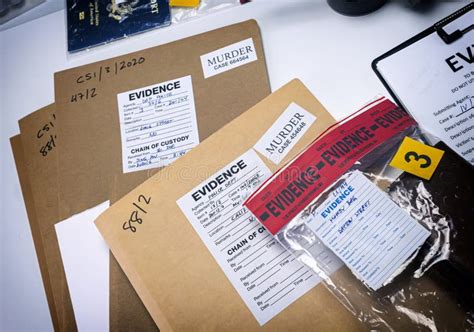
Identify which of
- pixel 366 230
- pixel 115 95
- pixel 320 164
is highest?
pixel 115 95

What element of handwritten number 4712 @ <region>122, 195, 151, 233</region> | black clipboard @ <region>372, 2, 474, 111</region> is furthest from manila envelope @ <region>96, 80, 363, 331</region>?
black clipboard @ <region>372, 2, 474, 111</region>

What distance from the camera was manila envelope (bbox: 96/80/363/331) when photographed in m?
0.52

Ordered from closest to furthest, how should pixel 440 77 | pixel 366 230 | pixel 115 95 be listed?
pixel 366 230 < pixel 440 77 < pixel 115 95

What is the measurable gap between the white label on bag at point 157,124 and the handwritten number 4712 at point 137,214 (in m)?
0.08

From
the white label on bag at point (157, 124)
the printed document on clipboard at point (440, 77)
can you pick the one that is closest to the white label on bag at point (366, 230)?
the printed document on clipboard at point (440, 77)

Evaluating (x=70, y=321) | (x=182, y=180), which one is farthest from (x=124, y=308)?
(x=182, y=180)

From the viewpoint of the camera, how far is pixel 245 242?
56 cm

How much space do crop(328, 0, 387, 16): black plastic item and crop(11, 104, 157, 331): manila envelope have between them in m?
0.57

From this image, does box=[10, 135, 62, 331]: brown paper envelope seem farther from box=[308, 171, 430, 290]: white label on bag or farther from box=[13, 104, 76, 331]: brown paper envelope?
box=[308, 171, 430, 290]: white label on bag

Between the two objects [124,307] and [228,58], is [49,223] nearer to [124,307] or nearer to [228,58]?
[124,307]

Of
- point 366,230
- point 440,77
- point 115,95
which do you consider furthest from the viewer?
point 115,95

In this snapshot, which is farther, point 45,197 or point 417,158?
point 45,197

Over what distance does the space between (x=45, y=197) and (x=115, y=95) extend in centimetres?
23

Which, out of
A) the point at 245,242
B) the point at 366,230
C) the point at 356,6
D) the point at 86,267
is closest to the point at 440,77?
the point at 356,6
